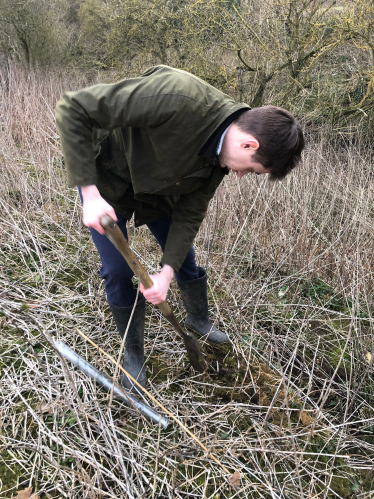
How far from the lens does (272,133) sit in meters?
1.21

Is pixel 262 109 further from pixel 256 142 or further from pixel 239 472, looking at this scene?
pixel 239 472

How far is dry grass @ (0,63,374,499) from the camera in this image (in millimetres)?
1407

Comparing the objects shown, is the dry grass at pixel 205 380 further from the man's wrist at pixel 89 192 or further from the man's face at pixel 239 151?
the man's face at pixel 239 151

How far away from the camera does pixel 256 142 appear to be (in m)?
1.23

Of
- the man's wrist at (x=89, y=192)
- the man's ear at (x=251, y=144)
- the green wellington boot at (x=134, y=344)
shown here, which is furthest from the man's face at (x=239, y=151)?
the green wellington boot at (x=134, y=344)

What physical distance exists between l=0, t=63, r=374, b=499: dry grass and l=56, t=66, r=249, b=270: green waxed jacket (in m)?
0.71

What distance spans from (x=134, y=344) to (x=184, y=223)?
2.40 ft

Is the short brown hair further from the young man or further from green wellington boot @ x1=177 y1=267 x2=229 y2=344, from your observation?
green wellington boot @ x1=177 y1=267 x2=229 y2=344

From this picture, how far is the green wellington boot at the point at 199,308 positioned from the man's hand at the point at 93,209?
89 cm

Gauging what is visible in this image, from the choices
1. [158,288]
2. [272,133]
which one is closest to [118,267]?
[158,288]

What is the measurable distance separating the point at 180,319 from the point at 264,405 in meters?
0.77

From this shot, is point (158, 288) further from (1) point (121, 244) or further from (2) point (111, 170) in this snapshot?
(2) point (111, 170)

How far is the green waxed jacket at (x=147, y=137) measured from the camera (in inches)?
46.7

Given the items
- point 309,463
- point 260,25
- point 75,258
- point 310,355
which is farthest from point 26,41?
point 309,463
